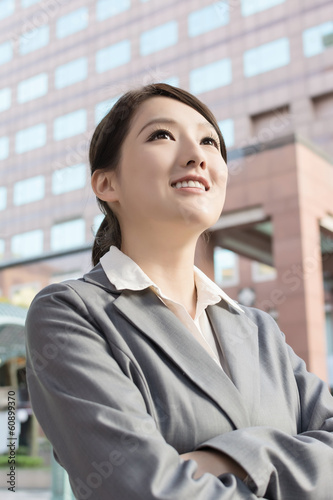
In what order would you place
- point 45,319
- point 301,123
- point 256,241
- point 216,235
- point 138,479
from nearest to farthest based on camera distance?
point 138,479
point 45,319
point 216,235
point 256,241
point 301,123

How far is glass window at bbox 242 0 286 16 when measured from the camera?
51.4ft

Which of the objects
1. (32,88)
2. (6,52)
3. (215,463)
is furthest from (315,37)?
(215,463)

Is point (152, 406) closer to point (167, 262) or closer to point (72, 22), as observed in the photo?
point (167, 262)

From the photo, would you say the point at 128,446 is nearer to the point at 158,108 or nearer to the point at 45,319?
the point at 45,319

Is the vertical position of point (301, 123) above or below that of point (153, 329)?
above

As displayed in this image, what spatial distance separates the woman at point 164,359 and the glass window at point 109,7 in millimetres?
20754

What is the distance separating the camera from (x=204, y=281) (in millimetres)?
991

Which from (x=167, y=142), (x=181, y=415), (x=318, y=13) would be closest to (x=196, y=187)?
(x=167, y=142)

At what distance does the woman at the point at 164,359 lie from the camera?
0.72 meters

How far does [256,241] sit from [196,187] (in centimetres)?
684

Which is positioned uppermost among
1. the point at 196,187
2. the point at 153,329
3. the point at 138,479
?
the point at 196,187

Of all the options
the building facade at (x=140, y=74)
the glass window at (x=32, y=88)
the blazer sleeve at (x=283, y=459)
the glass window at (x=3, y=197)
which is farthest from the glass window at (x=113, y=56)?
the blazer sleeve at (x=283, y=459)

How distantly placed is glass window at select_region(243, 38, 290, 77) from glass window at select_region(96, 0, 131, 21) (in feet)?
20.7

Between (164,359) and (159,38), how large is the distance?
61.8 ft
